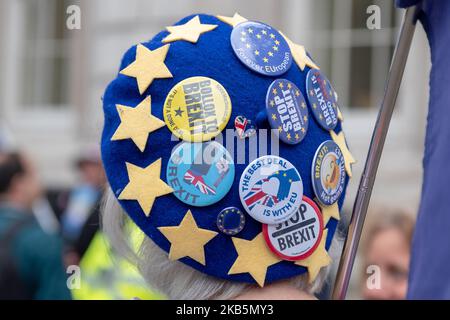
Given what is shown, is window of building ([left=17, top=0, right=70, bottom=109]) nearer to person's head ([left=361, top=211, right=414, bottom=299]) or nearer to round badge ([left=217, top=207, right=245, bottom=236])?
person's head ([left=361, top=211, right=414, bottom=299])

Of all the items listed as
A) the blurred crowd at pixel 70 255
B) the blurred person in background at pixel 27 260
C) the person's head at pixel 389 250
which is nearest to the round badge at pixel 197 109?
the blurred crowd at pixel 70 255

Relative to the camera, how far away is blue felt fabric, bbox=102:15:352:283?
1.39 metres

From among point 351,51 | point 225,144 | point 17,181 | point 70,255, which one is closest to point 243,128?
point 225,144

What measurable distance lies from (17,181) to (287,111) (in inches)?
107

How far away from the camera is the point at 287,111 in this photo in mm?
1414

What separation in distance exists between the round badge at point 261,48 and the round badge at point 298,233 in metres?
0.22

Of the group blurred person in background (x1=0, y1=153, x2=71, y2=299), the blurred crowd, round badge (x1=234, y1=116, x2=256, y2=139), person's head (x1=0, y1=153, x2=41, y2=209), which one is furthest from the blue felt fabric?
person's head (x1=0, y1=153, x2=41, y2=209)

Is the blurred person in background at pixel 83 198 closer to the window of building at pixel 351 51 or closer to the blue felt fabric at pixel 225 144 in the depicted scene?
the window of building at pixel 351 51

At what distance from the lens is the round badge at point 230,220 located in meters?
1.37

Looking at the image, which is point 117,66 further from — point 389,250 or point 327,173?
point 327,173

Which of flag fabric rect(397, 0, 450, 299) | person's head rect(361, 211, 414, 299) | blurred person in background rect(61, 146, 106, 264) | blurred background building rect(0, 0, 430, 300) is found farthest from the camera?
blurred background building rect(0, 0, 430, 300)

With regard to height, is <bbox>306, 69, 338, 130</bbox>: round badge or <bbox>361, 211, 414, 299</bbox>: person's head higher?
A: <bbox>306, 69, 338, 130</bbox>: round badge

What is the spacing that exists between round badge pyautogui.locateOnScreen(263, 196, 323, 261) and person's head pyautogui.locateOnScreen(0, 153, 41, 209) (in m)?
2.48
